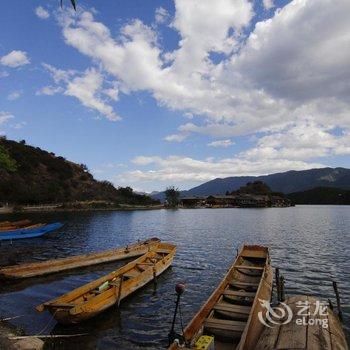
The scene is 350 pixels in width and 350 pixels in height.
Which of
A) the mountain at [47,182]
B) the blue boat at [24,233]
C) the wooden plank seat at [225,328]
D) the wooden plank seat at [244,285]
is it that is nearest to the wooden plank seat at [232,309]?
the wooden plank seat at [225,328]

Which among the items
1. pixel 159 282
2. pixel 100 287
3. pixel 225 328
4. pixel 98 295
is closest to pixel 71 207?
pixel 159 282

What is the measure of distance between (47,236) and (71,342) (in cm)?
4224

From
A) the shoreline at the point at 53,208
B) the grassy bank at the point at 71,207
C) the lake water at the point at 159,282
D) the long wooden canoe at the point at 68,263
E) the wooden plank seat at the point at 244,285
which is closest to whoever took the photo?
the lake water at the point at 159,282

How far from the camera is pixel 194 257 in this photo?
131 feet

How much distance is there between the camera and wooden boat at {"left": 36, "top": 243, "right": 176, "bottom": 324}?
55.5ft

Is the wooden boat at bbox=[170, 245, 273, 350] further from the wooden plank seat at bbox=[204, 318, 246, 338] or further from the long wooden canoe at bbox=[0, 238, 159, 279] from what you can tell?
the long wooden canoe at bbox=[0, 238, 159, 279]

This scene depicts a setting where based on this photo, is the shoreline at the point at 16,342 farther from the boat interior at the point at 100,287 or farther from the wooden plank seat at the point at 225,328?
the wooden plank seat at the point at 225,328

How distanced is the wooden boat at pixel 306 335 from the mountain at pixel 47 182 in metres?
115

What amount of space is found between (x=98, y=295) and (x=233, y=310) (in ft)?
22.6

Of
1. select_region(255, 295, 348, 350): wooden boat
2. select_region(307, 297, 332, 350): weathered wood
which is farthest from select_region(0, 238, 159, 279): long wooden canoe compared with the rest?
select_region(307, 297, 332, 350): weathered wood

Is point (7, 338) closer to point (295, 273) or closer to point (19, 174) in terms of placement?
point (295, 273)

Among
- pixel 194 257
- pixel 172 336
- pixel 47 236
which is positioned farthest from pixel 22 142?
pixel 172 336

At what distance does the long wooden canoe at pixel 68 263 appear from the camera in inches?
1049

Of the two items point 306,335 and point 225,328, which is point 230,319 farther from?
point 306,335
